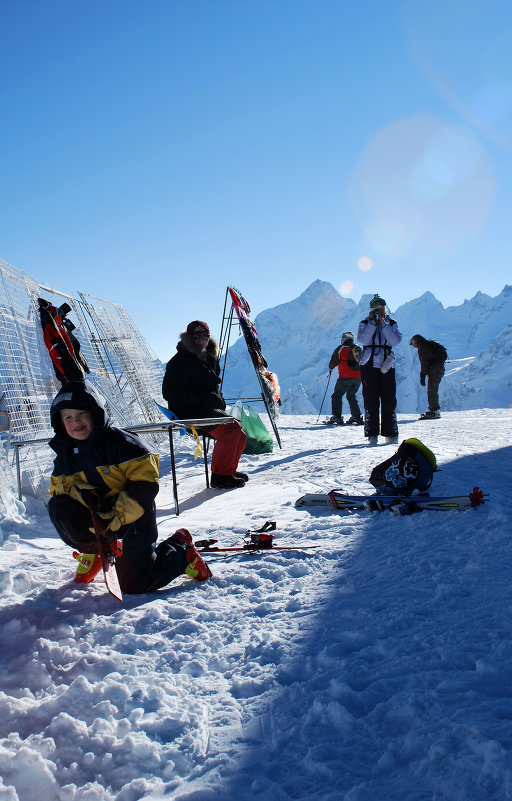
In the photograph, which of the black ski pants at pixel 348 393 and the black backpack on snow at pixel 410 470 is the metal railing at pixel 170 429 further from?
the black ski pants at pixel 348 393

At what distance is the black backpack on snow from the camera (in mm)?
3408

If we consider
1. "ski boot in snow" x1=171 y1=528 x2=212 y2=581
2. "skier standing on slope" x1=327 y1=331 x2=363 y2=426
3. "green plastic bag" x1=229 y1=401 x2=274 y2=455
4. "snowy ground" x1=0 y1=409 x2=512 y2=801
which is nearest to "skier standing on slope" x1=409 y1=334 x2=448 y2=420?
"skier standing on slope" x1=327 y1=331 x2=363 y2=426

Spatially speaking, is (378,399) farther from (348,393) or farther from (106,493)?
(106,493)

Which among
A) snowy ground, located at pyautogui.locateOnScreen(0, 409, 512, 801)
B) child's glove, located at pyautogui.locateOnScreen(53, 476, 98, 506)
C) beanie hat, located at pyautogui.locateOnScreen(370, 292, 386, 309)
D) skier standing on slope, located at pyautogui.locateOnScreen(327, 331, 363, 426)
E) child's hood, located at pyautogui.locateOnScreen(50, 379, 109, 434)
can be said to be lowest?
snowy ground, located at pyautogui.locateOnScreen(0, 409, 512, 801)

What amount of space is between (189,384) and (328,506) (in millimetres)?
2240

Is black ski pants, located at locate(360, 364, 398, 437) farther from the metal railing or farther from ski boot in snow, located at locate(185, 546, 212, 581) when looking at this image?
ski boot in snow, located at locate(185, 546, 212, 581)

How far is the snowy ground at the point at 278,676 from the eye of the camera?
3.45ft

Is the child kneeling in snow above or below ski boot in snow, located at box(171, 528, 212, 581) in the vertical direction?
above

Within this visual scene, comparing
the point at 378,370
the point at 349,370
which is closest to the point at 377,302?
the point at 378,370

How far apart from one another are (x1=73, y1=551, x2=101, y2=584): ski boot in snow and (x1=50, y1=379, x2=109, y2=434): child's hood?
2.08 feet

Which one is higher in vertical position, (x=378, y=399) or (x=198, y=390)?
(x=198, y=390)

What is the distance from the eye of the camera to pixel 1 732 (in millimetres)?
1265

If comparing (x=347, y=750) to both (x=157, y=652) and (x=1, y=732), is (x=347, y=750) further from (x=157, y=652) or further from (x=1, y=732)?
(x=1, y=732)

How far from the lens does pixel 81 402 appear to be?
7.34 feet
